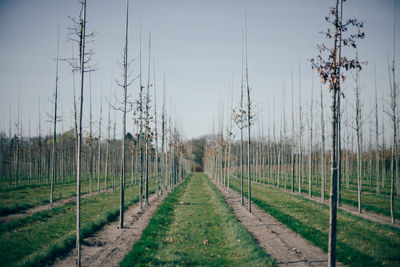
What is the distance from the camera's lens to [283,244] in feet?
32.4

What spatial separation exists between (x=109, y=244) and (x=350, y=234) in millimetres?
10073

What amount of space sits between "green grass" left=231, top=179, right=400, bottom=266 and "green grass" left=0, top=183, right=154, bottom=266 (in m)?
9.55

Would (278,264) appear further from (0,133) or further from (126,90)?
(0,133)

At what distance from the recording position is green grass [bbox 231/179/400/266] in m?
8.25

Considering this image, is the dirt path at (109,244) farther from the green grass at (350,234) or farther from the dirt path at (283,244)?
the green grass at (350,234)

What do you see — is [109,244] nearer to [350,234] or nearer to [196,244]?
[196,244]

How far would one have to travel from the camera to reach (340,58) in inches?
263

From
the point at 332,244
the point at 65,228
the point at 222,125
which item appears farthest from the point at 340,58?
the point at 222,125

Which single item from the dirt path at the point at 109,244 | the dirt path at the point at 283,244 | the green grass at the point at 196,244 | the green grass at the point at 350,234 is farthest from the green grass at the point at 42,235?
the green grass at the point at 350,234

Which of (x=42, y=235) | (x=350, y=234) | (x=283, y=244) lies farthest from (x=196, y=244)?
(x=350, y=234)

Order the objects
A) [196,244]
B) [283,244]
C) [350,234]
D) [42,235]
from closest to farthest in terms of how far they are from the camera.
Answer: [196,244], [283,244], [42,235], [350,234]

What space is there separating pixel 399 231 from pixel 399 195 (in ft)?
48.6

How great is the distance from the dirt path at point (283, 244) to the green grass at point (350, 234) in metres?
0.45

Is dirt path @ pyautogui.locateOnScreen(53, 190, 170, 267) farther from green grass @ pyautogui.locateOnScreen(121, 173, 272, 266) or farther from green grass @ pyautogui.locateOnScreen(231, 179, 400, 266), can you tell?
green grass @ pyautogui.locateOnScreen(231, 179, 400, 266)
